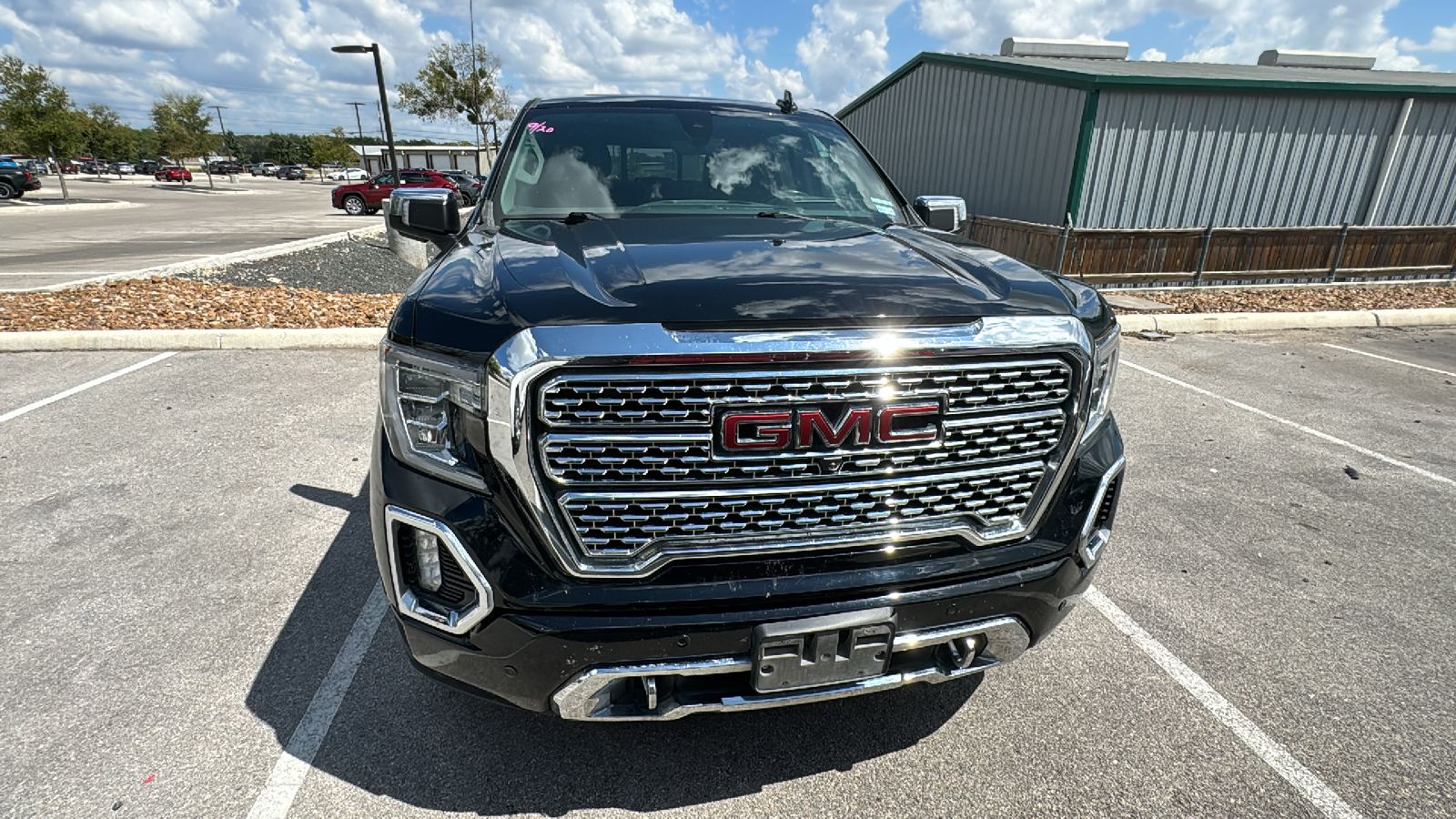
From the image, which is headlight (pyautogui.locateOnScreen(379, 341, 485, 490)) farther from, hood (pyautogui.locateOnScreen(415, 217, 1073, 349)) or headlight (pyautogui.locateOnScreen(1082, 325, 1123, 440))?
headlight (pyautogui.locateOnScreen(1082, 325, 1123, 440))

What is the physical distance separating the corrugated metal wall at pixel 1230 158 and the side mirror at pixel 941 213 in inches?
383

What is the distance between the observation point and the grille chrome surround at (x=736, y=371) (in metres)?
1.60

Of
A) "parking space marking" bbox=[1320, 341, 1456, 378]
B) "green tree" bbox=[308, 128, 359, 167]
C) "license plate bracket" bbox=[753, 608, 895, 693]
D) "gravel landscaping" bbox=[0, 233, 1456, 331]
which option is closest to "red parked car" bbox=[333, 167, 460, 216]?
"gravel landscaping" bbox=[0, 233, 1456, 331]

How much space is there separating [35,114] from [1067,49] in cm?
3910

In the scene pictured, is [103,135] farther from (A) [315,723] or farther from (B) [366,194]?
(A) [315,723]

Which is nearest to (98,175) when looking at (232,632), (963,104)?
(963,104)

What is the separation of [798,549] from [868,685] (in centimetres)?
40

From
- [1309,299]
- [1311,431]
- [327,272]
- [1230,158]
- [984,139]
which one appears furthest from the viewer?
[984,139]

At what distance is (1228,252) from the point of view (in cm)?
1171

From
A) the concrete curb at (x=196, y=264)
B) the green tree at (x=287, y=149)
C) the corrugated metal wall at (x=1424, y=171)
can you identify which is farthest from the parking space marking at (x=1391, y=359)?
the green tree at (x=287, y=149)

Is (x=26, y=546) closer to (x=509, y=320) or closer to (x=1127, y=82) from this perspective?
(x=509, y=320)

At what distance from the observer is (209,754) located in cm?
221

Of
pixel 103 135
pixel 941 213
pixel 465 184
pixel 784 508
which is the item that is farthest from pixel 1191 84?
pixel 103 135

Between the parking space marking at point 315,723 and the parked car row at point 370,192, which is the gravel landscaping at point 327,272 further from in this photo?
the parked car row at point 370,192
